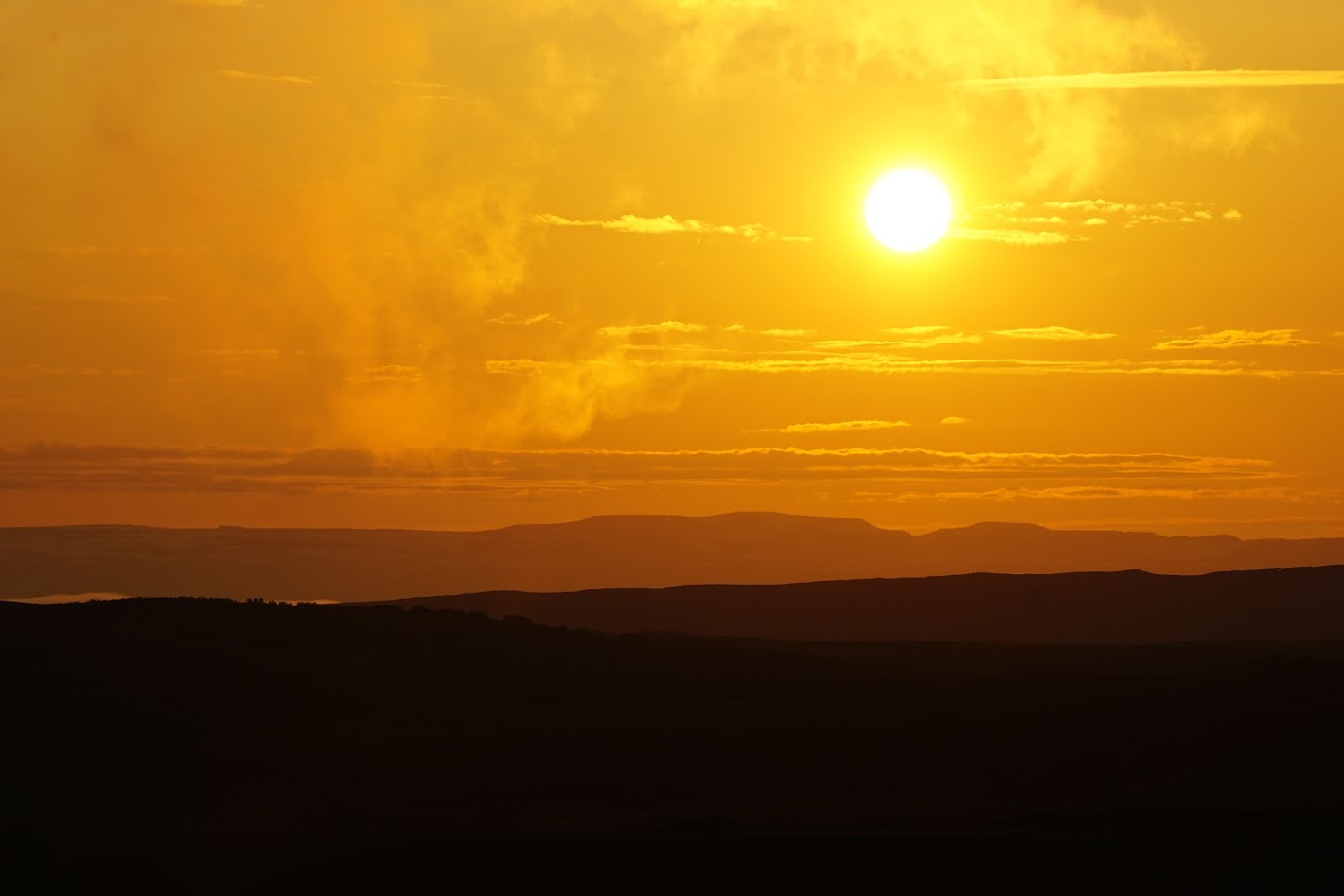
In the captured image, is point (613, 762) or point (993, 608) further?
point (993, 608)

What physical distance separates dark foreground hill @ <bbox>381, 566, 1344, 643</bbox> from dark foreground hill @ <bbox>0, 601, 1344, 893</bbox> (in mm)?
56122

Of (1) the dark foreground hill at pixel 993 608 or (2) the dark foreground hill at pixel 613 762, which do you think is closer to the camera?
(2) the dark foreground hill at pixel 613 762

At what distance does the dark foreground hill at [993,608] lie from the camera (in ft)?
405

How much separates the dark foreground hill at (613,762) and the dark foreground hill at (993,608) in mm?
56122

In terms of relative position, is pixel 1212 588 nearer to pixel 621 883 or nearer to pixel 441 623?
pixel 441 623

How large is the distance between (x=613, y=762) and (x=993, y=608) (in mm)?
83582

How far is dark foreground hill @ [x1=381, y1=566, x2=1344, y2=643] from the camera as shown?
405 ft

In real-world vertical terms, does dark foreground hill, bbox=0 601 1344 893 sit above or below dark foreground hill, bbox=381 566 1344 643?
below

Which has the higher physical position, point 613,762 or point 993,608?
point 993,608

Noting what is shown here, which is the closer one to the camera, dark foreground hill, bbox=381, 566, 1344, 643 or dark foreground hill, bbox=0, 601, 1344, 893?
dark foreground hill, bbox=0, 601, 1344, 893

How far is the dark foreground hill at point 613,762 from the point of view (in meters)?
33.4

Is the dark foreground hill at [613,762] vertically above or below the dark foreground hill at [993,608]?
below

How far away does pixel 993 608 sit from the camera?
12938cm

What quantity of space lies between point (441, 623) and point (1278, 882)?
35856 mm
